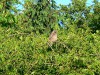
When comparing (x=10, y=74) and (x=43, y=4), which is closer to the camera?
(x=10, y=74)

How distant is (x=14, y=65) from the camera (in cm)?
558

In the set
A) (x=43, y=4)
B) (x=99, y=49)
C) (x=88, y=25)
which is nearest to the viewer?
(x=99, y=49)

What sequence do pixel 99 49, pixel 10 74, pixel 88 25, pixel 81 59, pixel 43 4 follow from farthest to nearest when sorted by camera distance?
pixel 43 4
pixel 88 25
pixel 99 49
pixel 10 74
pixel 81 59

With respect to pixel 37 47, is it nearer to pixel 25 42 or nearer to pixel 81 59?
pixel 25 42

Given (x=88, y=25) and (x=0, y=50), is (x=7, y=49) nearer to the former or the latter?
(x=0, y=50)

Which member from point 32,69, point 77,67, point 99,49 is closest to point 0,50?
point 32,69

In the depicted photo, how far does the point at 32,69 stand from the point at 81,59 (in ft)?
2.71

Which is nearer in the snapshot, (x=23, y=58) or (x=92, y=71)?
(x=92, y=71)

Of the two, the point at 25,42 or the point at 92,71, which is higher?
the point at 25,42

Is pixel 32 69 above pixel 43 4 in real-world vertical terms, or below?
below

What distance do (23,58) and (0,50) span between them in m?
0.39

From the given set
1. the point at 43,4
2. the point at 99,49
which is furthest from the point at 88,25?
the point at 99,49

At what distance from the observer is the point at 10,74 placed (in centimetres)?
556

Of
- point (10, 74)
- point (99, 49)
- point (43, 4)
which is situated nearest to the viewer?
point (10, 74)
